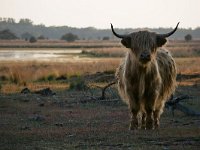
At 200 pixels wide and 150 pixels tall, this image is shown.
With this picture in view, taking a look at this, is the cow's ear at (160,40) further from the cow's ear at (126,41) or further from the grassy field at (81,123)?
the grassy field at (81,123)

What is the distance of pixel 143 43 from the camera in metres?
13.6

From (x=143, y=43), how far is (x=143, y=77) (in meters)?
0.80

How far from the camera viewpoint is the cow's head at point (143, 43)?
1341cm

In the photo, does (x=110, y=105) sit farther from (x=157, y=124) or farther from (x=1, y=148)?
(x=1, y=148)

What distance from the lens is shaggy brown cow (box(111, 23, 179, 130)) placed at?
13625 millimetres

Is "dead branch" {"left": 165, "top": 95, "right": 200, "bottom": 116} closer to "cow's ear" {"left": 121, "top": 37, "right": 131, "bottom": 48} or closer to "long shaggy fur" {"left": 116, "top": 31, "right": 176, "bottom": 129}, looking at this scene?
"long shaggy fur" {"left": 116, "top": 31, "right": 176, "bottom": 129}

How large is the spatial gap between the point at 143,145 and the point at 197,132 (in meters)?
2.26

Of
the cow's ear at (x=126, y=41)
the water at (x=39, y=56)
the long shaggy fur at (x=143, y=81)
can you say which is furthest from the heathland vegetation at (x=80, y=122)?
the water at (x=39, y=56)

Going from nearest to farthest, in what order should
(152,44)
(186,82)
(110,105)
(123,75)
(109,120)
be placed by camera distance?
(152,44) → (123,75) → (109,120) → (110,105) → (186,82)

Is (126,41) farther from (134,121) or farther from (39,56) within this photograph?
(39,56)

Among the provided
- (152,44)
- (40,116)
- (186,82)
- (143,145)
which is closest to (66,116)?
(40,116)

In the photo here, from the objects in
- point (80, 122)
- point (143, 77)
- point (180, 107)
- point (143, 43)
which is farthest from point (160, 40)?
point (180, 107)

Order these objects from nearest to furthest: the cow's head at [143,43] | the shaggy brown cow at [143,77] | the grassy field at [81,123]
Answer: the grassy field at [81,123]
the cow's head at [143,43]
the shaggy brown cow at [143,77]

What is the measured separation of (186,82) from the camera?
99.2 ft
